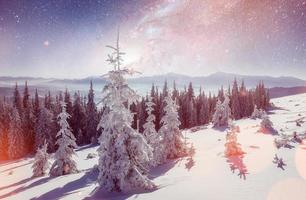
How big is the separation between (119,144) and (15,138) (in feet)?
204

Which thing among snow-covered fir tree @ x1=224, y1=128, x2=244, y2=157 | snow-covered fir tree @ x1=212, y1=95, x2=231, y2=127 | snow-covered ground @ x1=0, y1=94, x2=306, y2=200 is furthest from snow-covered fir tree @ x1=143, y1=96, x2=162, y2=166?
snow-covered fir tree @ x1=212, y1=95, x2=231, y2=127

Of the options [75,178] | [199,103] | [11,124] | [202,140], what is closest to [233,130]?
[75,178]

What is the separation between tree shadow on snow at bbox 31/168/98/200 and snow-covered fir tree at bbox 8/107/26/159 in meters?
45.0

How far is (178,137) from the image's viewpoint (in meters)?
37.9

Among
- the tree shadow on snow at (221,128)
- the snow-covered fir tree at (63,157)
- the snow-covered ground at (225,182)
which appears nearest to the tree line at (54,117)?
the tree shadow on snow at (221,128)

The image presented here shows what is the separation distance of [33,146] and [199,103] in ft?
199

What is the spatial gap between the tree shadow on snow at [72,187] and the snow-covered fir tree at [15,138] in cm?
4499

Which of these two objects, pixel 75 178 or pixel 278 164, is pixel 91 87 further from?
pixel 278 164

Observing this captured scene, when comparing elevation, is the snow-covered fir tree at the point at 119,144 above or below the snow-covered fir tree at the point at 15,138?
above

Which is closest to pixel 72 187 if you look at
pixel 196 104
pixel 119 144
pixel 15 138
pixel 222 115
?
pixel 119 144

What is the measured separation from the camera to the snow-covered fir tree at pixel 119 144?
20312 mm

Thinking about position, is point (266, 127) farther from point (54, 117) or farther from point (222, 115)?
point (54, 117)

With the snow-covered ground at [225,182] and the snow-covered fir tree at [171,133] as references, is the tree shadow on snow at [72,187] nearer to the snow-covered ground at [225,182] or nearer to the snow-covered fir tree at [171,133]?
the snow-covered ground at [225,182]

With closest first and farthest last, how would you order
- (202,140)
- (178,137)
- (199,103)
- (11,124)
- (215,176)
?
1. (215,176)
2. (178,137)
3. (202,140)
4. (11,124)
5. (199,103)
